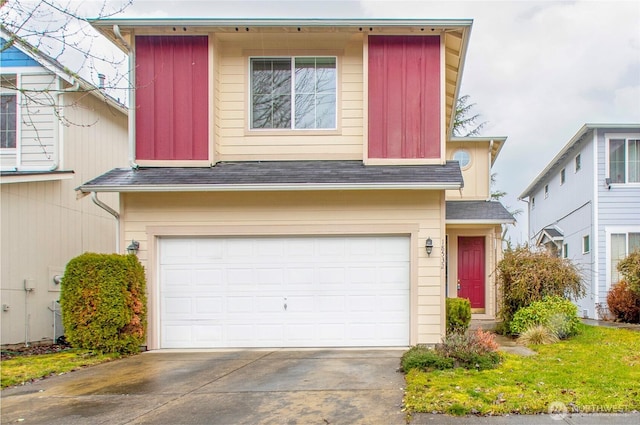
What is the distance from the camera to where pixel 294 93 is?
10.3 meters

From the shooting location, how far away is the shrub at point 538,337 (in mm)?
9125

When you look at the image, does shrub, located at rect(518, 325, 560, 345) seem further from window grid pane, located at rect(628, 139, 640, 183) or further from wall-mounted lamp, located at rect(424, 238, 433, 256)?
window grid pane, located at rect(628, 139, 640, 183)

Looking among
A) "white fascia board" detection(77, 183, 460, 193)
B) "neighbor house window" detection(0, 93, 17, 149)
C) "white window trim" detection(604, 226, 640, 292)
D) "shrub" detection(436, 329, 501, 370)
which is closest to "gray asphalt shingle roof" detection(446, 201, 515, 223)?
"white window trim" detection(604, 226, 640, 292)

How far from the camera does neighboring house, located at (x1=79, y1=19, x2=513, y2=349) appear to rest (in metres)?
9.46

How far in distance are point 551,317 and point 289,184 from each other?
5.43m

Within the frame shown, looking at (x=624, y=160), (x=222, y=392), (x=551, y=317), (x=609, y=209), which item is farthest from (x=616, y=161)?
(x=222, y=392)

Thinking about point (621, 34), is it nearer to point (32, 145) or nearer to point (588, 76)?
point (588, 76)

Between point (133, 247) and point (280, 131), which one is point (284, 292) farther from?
point (280, 131)

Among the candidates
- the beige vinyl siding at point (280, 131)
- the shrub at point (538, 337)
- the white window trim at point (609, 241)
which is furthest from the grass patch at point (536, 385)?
the white window trim at point (609, 241)

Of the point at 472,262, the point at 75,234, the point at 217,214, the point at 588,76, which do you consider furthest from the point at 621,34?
the point at 75,234

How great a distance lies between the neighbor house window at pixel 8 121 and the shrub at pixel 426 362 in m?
10.0

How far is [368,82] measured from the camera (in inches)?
390

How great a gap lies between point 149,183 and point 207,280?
209 cm

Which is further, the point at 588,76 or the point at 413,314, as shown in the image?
the point at 588,76
